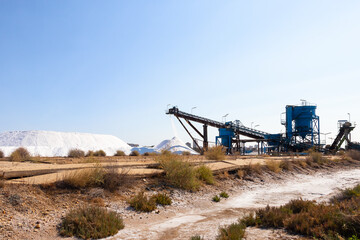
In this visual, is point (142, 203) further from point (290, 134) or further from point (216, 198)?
point (290, 134)

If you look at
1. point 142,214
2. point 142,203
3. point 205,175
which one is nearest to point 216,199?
point 205,175

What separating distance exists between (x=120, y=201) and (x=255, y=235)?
16.1ft

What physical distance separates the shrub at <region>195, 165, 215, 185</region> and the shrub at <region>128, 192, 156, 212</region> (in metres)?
4.83

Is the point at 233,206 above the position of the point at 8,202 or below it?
below

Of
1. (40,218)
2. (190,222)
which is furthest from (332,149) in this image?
(40,218)

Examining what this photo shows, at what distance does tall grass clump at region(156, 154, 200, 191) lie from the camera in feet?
42.4

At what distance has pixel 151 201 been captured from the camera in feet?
33.2

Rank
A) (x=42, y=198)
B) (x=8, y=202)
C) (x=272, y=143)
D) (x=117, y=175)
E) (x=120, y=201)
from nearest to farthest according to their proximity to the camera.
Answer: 1. (x=8, y=202)
2. (x=42, y=198)
3. (x=120, y=201)
4. (x=117, y=175)
5. (x=272, y=143)

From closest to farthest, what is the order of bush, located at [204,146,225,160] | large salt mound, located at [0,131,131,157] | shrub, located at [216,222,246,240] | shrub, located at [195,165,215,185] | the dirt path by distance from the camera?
shrub, located at [216,222,246,240]
the dirt path
shrub, located at [195,165,215,185]
bush, located at [204,146,225,160]
large salt mound, located at [0,131,131,157]

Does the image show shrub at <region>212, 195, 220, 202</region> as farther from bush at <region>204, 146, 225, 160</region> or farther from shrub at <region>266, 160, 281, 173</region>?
shrub at <region>266, 160, 281, 173</region>

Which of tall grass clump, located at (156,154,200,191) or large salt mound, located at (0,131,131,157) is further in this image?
large salt mound, located at (0,131,131,157)

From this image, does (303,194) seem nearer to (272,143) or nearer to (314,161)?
(314,161)

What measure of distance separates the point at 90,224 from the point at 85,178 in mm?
3129

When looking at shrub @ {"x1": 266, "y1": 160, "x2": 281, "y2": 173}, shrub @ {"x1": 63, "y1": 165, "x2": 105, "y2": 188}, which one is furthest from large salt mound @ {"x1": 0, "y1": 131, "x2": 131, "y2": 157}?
shrub @ {"x1": 63, "y1": 165, "x2": 105, "y2": 188}
